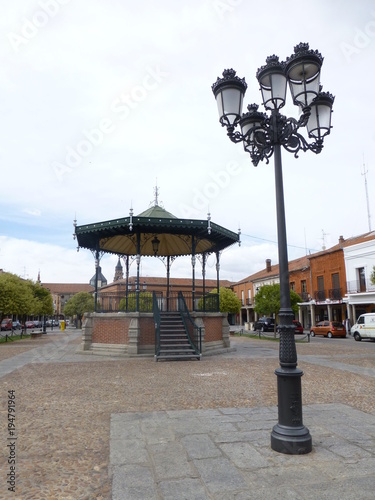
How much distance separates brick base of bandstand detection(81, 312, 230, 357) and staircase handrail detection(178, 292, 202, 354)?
26cm

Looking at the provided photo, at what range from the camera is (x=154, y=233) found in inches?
622

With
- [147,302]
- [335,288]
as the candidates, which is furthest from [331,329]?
[147,302]

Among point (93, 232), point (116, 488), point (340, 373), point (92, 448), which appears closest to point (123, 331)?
point (93, 232)

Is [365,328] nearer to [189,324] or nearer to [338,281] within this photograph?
[338,281]

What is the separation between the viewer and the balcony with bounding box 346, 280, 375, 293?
32.5 meters

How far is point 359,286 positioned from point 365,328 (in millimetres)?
9762

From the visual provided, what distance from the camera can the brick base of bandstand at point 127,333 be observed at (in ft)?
45.3

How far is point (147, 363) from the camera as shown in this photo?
12.0 metres

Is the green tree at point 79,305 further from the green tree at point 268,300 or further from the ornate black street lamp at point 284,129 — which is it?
the ornate black street lamp at point 284,129

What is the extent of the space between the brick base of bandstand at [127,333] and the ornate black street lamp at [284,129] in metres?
9.45

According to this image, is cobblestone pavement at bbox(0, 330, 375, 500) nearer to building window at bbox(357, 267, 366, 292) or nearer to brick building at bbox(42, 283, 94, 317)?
building window at bbox(357, 267, 366, 292)

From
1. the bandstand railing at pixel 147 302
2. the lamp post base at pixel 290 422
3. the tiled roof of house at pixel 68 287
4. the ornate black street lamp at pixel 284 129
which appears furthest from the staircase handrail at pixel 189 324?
the tiled roof of house at pixel 68 287

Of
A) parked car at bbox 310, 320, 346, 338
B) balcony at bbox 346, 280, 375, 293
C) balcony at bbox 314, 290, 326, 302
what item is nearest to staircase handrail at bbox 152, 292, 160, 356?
parked car at bbox 310, 320, 346, 338

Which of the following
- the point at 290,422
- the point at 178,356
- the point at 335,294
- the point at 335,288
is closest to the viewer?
the point at 290,422
